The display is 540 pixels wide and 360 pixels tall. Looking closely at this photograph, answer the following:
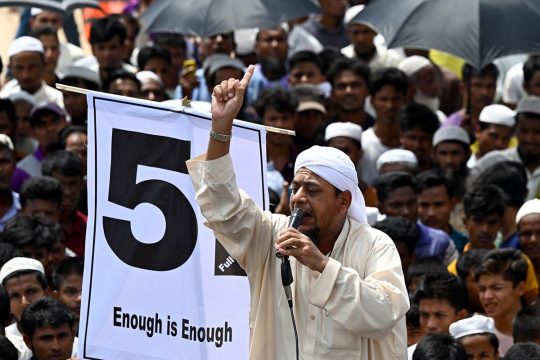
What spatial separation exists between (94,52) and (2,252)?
529cm

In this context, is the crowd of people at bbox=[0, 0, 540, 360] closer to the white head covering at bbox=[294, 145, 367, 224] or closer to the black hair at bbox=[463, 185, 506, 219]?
the black hair at bbox=[463, 185, 506, 219]

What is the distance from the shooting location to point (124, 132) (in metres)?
7.25

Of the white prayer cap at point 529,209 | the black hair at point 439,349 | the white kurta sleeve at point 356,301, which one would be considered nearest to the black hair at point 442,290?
the black hair at point 439,349

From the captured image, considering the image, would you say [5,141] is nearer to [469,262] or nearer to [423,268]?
[423,268]

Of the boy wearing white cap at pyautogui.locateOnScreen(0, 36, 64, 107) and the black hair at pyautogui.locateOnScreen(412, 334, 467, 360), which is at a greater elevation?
the boy wearing white cap at pyautogui.locateOnScreen(0, 36, 64, 107)

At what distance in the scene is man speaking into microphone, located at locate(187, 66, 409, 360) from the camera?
6.46 metres

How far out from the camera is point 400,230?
1044 cm

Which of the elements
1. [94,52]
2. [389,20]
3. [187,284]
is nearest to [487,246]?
[389,20]

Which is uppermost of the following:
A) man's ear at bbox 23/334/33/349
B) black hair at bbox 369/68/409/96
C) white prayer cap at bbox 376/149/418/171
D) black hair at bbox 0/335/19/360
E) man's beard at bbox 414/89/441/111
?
black hair at bbox 369/68/409/96

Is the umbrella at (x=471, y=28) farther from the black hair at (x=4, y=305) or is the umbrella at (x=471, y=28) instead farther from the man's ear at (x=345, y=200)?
the man's ear at (x=345, y=200)

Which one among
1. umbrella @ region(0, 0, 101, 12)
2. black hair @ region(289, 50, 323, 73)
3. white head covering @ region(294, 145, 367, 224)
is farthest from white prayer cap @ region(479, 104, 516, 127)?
white head covering @ region(294, 145, 367, 224)

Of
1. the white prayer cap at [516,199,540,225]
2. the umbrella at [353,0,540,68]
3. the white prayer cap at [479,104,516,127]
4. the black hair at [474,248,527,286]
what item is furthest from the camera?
the white prayer cap at [479,104,516,127]

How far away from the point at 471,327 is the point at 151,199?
261 centimetres

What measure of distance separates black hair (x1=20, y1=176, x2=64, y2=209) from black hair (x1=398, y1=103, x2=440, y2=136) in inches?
130
